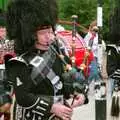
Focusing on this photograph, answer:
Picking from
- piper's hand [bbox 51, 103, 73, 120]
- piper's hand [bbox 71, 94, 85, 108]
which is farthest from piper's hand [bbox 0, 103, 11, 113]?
piper's hand [bbox 51, 103, 73, 120]

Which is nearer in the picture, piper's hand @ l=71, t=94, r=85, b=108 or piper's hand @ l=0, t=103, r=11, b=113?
piper's hand @ l=71, t=94, r=85, b=108

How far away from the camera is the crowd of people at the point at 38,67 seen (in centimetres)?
343

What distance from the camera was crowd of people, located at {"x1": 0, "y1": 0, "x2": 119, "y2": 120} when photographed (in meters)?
3.43

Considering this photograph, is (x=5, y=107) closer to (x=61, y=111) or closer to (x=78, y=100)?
(x=78, y=100)

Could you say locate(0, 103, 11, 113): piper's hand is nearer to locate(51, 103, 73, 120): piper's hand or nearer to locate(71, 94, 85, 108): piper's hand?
locate(71, 94, 85, 108): piper's hand

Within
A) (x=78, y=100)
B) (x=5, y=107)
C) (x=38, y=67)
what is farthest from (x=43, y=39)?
(x=5, y=107)

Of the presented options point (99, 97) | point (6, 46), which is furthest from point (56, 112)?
point (99, 97)

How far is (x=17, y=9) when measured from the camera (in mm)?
3570

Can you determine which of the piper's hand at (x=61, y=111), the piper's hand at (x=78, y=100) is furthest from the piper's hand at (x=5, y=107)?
the piper's hand at (x=61, y=111)

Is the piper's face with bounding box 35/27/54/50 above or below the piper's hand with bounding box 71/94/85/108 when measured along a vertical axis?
above

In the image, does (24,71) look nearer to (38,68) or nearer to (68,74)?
(38,68)

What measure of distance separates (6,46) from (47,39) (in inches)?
133

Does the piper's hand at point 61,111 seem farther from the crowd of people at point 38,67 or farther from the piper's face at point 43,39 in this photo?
the piper's face at point 43,39

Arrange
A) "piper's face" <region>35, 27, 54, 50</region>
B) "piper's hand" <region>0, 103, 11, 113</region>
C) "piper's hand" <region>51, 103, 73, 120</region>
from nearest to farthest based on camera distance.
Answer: "piper's hand" <region>51, 103, 73, 120</region>
"piper's face" <region>35, 27, 54, 50</region>
"piper's hand" <region>0, 103, 11, 113</region>
